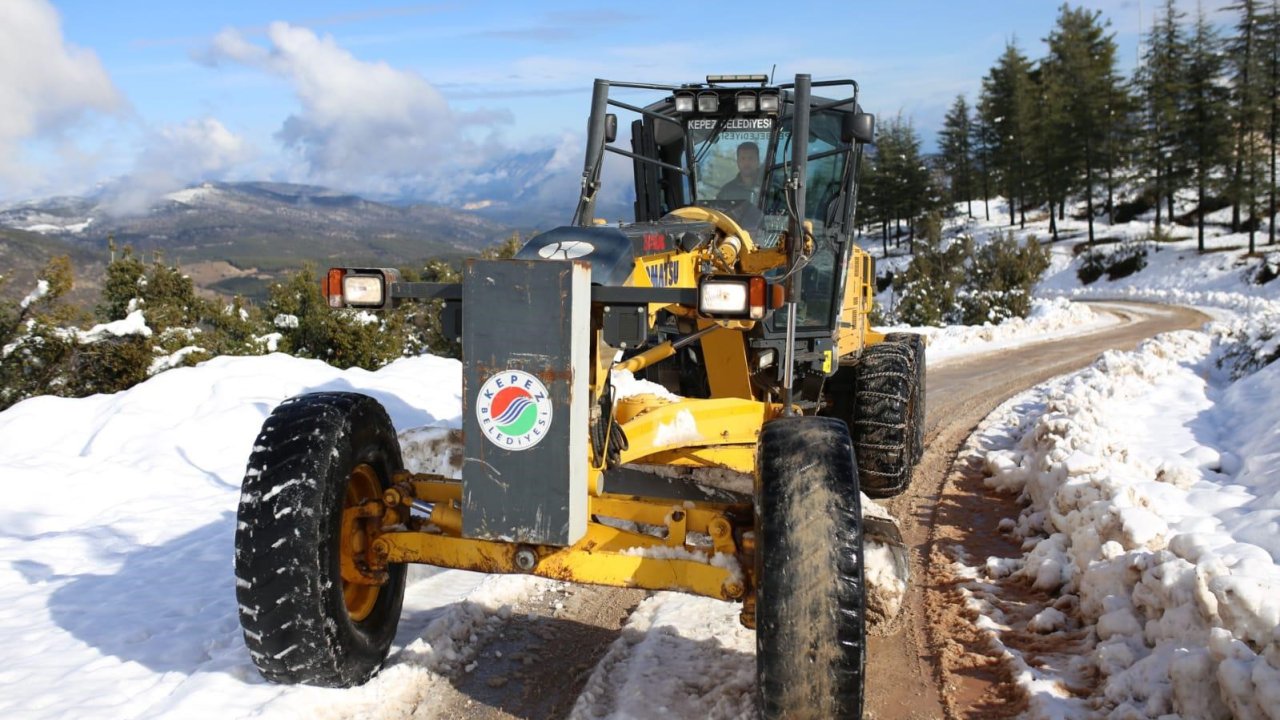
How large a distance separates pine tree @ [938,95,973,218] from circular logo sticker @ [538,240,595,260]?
71.9 m

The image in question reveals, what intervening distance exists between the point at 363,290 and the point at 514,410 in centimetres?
110

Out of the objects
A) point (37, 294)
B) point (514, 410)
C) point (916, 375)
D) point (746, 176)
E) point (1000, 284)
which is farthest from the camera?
point (1000, 284)

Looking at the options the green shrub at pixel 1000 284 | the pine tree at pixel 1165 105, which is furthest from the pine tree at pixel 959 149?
the green shrub at pixel 1000 284

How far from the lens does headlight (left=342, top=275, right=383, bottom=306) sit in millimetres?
4328

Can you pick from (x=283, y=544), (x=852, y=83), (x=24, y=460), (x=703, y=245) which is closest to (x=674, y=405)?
(x=703, y=245)

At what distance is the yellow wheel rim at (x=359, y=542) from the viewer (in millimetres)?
4441

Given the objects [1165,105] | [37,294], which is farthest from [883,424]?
[1165,105]

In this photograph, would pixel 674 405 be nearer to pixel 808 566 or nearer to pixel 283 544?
pixel 808 566

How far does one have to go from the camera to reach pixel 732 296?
384 cm

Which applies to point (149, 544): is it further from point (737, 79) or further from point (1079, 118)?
point (1079, 118)

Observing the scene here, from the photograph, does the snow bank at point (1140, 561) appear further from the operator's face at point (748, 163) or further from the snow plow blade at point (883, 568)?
the operator's face at point (748, 163)

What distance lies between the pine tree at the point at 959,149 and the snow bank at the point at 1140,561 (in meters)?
66.5

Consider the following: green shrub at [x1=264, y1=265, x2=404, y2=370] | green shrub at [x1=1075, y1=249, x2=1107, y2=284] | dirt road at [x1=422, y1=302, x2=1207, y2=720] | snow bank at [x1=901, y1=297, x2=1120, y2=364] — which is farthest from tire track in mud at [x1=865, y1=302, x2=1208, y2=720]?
green shrub at [x1=1075, y1=249, x2=1107, y2=284]

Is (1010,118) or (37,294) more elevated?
(1010,118)
